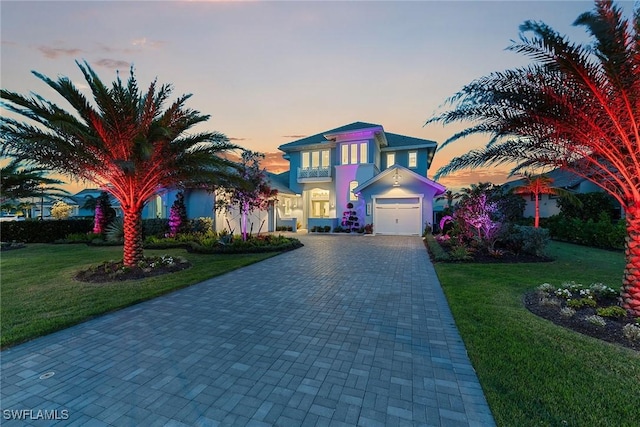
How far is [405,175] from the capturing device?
20234 mm

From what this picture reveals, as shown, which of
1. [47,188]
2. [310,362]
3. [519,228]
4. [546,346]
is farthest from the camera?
[47,188]

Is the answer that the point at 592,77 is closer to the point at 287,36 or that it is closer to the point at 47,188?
the point at 287,36

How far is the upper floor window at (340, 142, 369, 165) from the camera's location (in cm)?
2203

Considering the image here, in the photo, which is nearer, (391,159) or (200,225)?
(200,225)

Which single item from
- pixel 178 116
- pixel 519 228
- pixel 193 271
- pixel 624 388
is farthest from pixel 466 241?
pixel 178 116

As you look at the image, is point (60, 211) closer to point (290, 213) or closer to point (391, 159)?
point (290, 213)

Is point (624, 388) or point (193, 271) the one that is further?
point (193, 271)

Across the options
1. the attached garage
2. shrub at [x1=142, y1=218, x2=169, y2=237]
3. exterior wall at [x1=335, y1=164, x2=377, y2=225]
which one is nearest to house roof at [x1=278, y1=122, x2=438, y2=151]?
exterior wall at [x1=335, y1=164, x2=377, y2=225]

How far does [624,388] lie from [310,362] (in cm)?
332

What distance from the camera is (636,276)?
15.0 ft

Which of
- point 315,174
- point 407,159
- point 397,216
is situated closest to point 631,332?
point 397,216

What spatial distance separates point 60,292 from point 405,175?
62.6 ft

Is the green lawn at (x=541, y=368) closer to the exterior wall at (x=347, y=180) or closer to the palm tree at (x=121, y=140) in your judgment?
the palm tree at (x=121, y=140)

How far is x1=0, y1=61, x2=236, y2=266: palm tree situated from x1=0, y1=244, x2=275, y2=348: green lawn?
6.18 feet
